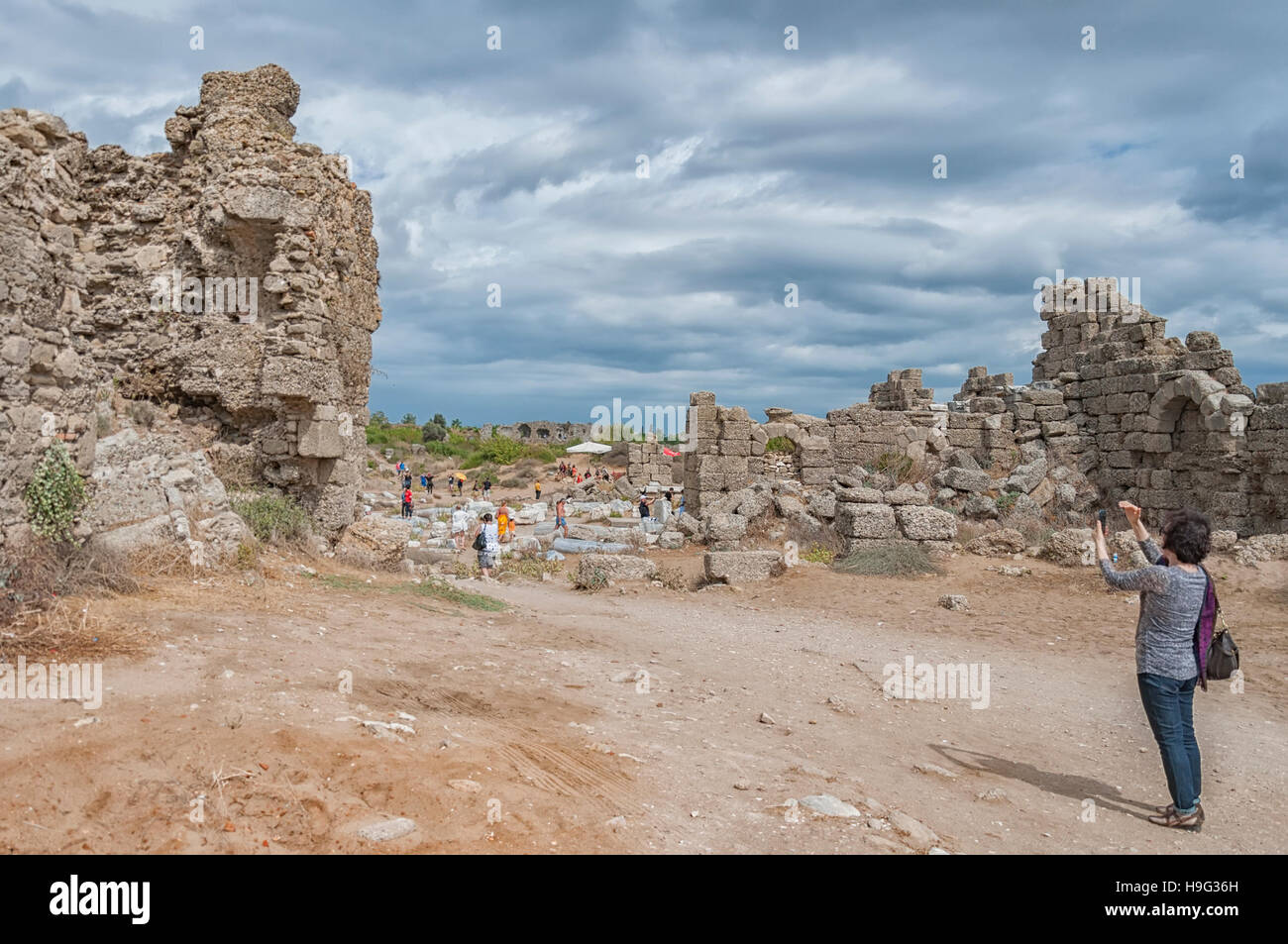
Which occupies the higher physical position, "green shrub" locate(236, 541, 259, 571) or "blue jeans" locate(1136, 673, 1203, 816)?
"green shrub" locate(236, 541, 259, 571)

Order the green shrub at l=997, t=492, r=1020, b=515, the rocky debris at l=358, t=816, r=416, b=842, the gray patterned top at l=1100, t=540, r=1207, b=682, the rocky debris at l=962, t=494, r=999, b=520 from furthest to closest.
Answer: the green shrub at l=997, t=492, r=1020, b=515
the rocky debris at l=962, t=494, r=999, b=520
the gray patterned top at l=1100, t=540, r=1207, b=682
the rocky debris at l=358, t=816, r=416, b=842

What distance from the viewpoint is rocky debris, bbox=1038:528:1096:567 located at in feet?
42.9

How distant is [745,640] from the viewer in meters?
9.37

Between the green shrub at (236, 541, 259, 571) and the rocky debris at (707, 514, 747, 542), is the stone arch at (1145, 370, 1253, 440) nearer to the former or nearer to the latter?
the rocky debris at (707, 514, 747, 542)

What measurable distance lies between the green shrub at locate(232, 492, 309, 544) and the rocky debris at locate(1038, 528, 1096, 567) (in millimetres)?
11038

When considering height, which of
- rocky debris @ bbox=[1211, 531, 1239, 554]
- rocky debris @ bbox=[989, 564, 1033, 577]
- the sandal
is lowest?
the sandal

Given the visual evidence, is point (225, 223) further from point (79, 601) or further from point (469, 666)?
point (469, 666)

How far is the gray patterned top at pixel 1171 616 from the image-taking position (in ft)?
15.0

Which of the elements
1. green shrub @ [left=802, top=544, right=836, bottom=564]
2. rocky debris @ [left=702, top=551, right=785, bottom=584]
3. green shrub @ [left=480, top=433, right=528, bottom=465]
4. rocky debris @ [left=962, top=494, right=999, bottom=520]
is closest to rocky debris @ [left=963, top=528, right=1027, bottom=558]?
green shrub @ [left=802, top=544, right=836, bottom=564]

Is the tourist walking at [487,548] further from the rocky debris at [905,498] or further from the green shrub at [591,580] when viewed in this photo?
the rocky debris at [905,498]

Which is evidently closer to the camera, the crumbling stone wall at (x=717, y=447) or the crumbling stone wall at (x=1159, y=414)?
the crumbling stone wall at (x=1159, y=414)

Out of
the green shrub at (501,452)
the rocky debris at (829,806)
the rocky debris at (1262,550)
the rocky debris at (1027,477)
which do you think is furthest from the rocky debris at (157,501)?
the green shrub at (501,452)

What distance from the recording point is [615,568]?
13.0m

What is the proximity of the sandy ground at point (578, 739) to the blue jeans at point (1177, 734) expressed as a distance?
0.24m
